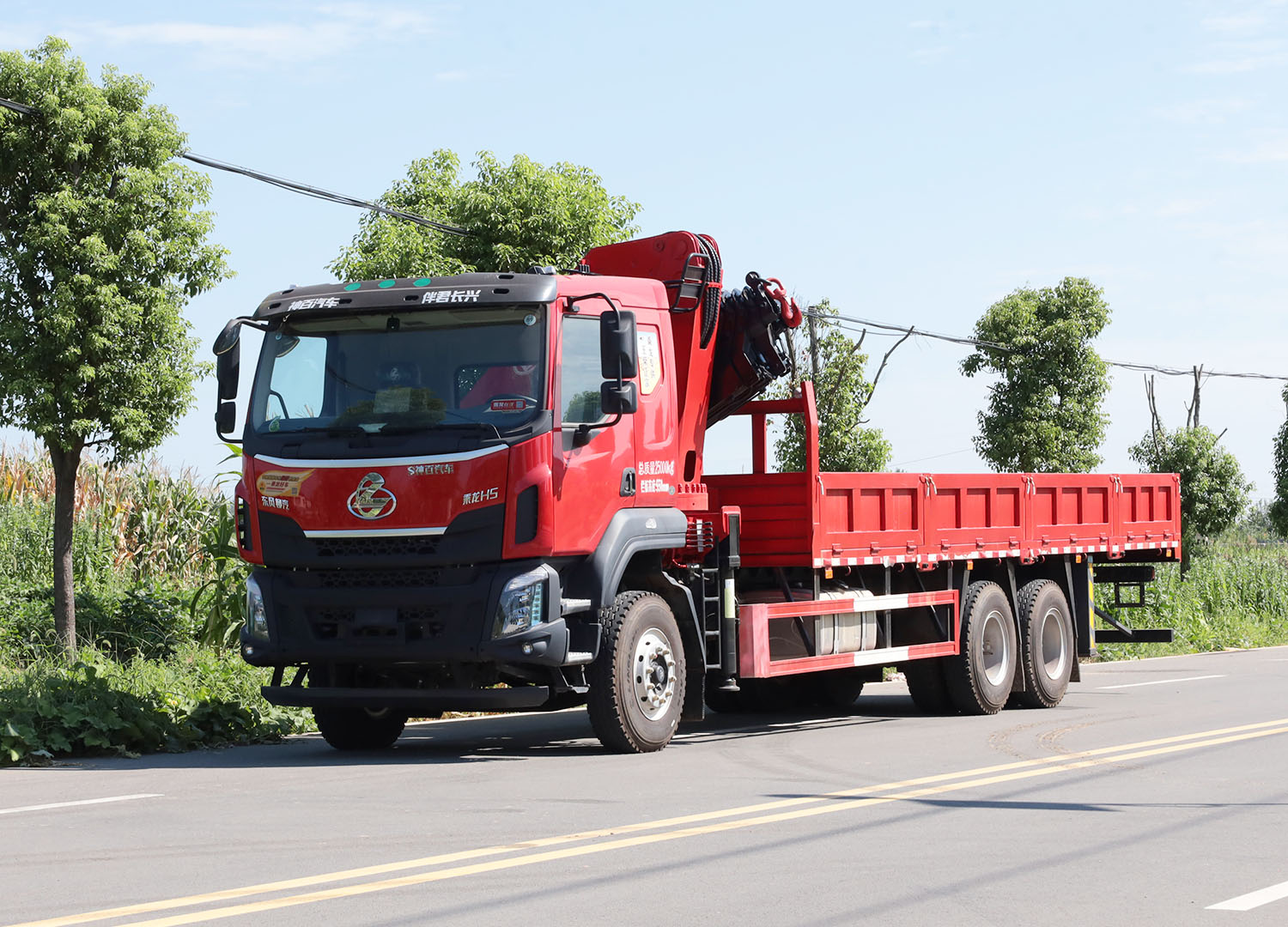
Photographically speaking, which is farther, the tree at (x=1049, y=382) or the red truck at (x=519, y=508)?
the tree at (x=1049, y=382)

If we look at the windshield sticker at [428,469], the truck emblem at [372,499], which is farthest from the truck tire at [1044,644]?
the truck emblem at [372,499]

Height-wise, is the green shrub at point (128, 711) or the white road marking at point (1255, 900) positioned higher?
the green shrub at point (128, 711)

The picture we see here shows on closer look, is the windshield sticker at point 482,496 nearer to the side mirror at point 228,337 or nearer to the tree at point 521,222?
the side mirror at point 228,337

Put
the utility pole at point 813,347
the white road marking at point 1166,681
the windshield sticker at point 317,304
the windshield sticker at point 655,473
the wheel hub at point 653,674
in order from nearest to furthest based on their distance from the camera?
the windshield sticker at point 317,304 < the wheel hub at point 653,674 < the windshield sticker at point 655,473 < the white road marking at point 1166,681 < the utility pole at point 813,347

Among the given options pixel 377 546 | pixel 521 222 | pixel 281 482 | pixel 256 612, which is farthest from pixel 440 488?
pixel 521 222

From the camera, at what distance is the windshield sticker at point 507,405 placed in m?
10.8

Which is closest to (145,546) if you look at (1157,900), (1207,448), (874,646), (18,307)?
(18,307)

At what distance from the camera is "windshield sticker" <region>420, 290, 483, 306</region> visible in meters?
11.0

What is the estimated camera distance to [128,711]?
473 inches

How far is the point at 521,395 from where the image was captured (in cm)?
1084

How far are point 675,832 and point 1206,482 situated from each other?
36462 millimetres

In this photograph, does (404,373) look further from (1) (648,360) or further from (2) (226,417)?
(1) (648,360)

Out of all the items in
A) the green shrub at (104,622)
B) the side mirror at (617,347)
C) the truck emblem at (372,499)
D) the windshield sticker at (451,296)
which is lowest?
the green shrub at (104,622)

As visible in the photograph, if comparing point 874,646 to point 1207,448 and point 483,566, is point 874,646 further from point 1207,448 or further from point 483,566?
point 1207,448
